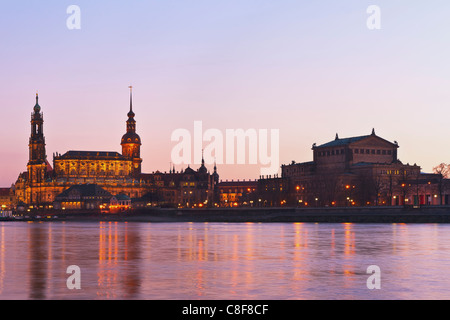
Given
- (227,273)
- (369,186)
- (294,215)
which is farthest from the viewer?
(369,186)

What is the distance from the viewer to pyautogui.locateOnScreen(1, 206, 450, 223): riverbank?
12038cm

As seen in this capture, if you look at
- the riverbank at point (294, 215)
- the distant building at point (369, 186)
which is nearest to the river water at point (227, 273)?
the riverbank at point (294, 215)

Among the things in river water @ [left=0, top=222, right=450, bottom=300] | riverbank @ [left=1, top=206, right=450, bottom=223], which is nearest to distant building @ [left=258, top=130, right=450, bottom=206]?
riverbank @ [left=1, top=206, right=450, bottom=223]

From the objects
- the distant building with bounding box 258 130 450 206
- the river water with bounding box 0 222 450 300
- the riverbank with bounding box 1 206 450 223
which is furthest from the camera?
the distant building with bounding box 258 130 450 206

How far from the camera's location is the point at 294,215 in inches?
5733

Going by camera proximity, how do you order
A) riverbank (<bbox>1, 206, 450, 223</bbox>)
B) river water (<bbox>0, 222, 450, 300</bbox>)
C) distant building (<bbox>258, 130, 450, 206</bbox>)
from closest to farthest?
river water (<bbox>0, 222, 450, 300</bbox>), riverbank (<bbox>1, 206, 450, 223</bbox>), distant building (<bbox>258, 130, 450, 206</bbox>)

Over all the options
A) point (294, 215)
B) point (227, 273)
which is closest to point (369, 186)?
point (294, 215)

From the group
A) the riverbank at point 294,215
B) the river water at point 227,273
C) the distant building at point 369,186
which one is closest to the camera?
the river water at point 227,273

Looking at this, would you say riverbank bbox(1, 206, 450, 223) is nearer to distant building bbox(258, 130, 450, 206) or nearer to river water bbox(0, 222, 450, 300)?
distant building bbox(258, 130, 450, 206)

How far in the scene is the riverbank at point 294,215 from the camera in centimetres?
12038

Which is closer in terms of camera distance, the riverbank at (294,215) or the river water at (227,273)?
the river water at (227,273)

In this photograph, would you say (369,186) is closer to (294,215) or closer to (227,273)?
(294,215)

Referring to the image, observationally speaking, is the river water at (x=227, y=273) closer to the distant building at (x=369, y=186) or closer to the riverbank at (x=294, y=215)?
the riverbank at (x=294, y=215)
